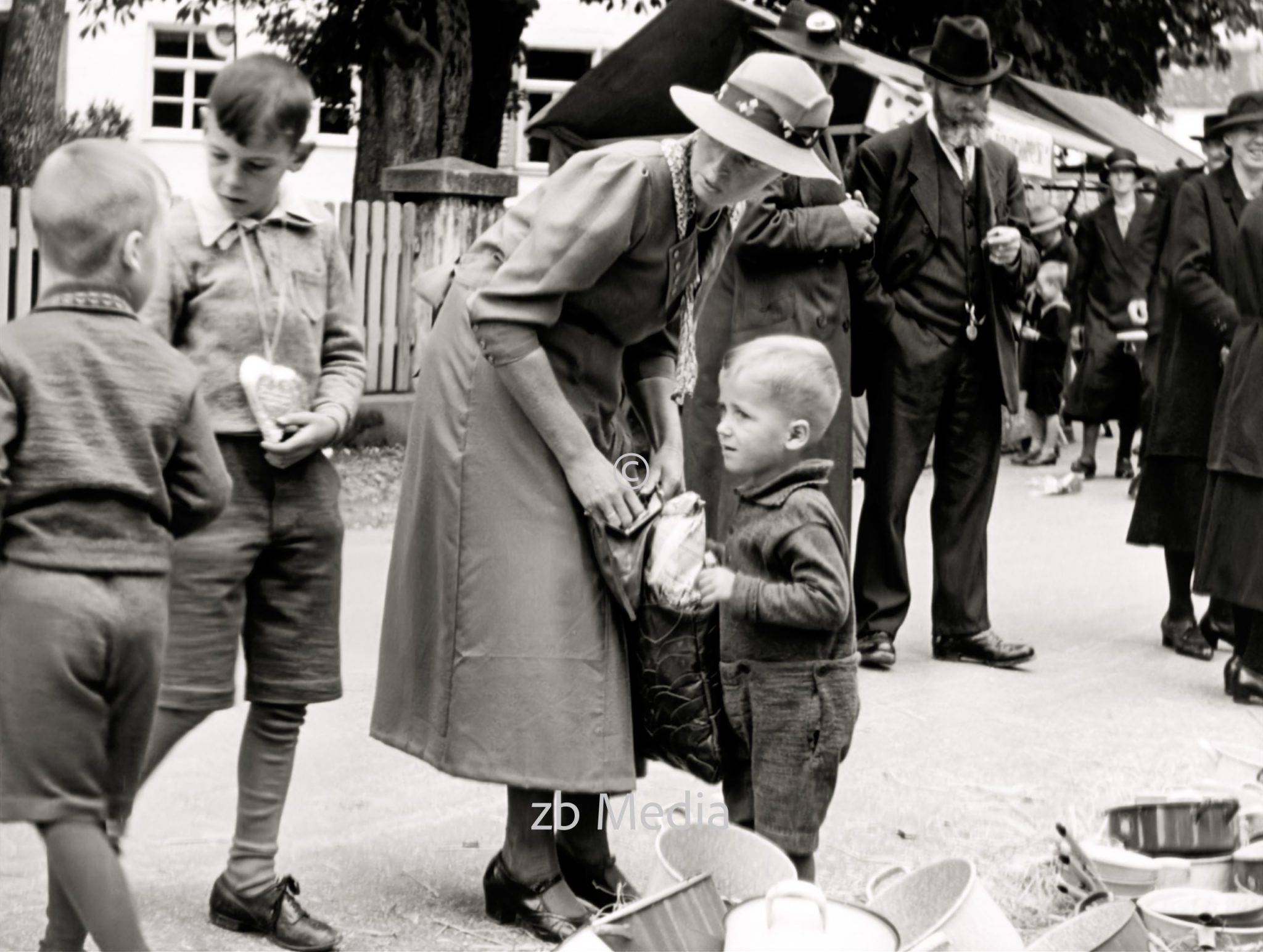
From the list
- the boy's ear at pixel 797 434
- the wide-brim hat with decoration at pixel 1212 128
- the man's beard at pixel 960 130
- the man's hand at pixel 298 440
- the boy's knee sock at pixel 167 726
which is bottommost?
the boy's knee sock at pixel 167 726

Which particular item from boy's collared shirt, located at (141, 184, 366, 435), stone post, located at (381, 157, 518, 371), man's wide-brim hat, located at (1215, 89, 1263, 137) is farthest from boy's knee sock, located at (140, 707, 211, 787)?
stone post, located at (381, 157, 518, 371)

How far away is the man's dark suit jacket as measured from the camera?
766 centimetres

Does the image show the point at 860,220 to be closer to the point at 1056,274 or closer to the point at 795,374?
the point at 795,374

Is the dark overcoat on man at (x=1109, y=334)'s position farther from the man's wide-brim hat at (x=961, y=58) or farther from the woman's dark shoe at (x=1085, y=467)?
the man's wide-brim hat at (x=961, y=58)

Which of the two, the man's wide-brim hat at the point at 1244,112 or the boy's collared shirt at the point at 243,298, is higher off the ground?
the man's wide-brim hat at the point at 1244,112

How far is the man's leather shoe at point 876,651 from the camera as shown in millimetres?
7645

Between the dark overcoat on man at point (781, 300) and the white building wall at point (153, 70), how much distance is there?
22629mm

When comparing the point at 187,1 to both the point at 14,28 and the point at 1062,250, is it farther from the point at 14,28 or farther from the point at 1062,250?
the point at 1062,250

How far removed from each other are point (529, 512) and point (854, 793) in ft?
6.16

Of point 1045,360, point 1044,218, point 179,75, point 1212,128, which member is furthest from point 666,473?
point 179,75

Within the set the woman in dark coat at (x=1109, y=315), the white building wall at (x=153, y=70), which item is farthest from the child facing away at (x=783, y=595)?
the white building wall at (x=153, y=70)

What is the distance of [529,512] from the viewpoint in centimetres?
441

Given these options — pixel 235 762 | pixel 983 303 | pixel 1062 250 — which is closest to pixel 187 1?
pixel 1062 250

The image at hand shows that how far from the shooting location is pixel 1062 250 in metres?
16.5
